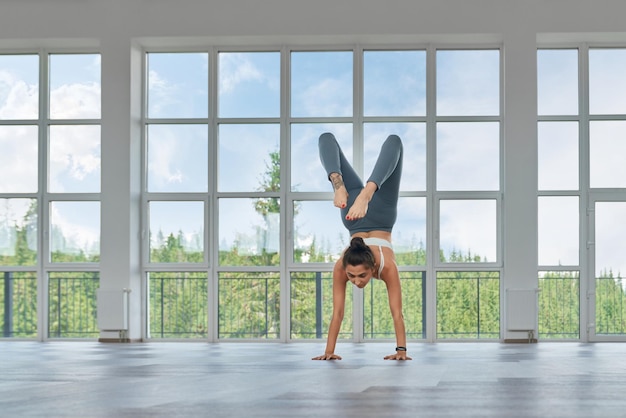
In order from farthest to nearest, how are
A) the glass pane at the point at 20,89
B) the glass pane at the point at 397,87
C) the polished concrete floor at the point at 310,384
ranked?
the glass pane at the point at 20,89
the glass pane at the point at 397,87
the polished concrete floor at the point at 310,384

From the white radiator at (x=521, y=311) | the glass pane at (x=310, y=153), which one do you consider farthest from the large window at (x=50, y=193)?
the white radiator at (x=521, y=311)

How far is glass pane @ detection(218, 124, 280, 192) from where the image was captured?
12.8 metres

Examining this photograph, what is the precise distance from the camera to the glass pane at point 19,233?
13062 mm

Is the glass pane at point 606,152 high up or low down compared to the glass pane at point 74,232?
up

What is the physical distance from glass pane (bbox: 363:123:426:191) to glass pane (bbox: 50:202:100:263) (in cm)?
363

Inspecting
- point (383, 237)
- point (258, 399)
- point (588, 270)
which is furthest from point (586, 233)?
point (258, 399)

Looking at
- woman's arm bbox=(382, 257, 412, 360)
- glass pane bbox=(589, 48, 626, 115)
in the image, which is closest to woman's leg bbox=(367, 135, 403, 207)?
woman's arm bbox=(382, 257, 412, 360)

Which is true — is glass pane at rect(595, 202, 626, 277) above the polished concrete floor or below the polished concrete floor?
above

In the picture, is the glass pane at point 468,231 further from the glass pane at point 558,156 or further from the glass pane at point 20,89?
the glass pane at point 20,89

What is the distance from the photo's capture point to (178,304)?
42.1ft

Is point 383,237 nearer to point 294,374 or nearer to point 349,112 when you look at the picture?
point 294,374

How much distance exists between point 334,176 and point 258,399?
3.23 meters

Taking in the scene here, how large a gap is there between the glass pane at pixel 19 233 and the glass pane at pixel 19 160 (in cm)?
21

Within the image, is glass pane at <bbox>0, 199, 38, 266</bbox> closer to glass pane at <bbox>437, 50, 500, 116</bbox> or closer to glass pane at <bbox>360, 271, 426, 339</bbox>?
glass pane at <bbox>360, 271, 426, 339</bbox>
